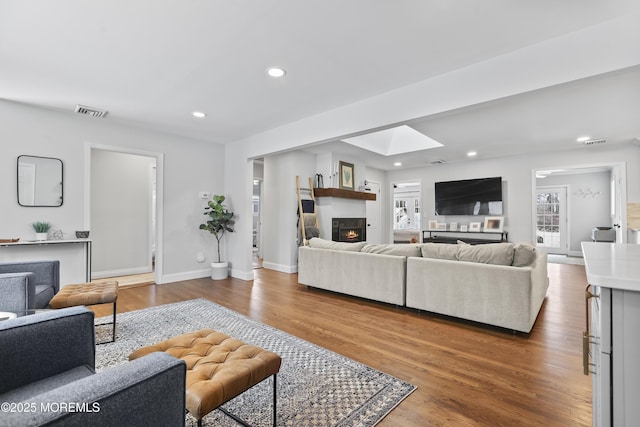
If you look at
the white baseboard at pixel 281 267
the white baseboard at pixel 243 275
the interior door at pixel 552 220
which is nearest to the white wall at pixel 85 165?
the white baseboard at pixel 243 275

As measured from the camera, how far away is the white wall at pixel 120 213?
507 cm

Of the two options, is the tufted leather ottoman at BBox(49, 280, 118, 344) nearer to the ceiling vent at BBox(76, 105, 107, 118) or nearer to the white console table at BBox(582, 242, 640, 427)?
the ceiling vent at BBox(76, 105, 107, 118)

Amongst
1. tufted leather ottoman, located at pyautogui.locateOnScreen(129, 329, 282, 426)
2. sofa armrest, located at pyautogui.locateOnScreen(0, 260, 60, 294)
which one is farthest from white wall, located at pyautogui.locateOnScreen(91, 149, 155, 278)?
tufted leather ottoman, located at pyautogui.locateOnScreen(129, 329, 282, 426)

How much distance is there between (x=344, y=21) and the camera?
83.0 inches

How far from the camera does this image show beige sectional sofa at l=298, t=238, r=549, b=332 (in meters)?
2.80

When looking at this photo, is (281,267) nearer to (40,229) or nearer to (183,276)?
(183,276)

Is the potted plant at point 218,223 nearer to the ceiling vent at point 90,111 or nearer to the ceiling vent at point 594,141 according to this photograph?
the ceiling vent at point 90,111

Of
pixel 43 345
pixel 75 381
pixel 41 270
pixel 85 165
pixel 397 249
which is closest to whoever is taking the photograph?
pixel 75 381

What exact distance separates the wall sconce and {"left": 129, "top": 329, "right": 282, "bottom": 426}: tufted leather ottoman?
9735mm

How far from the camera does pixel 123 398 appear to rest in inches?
A: 32.3

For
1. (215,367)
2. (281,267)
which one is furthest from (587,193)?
(215,367)

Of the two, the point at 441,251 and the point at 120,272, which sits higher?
the point at 441,251

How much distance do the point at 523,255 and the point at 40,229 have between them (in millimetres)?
5435

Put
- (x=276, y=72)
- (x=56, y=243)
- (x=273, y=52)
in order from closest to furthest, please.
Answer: (x=273, y=52), (x=276, y=72), (x=56, y=243)
